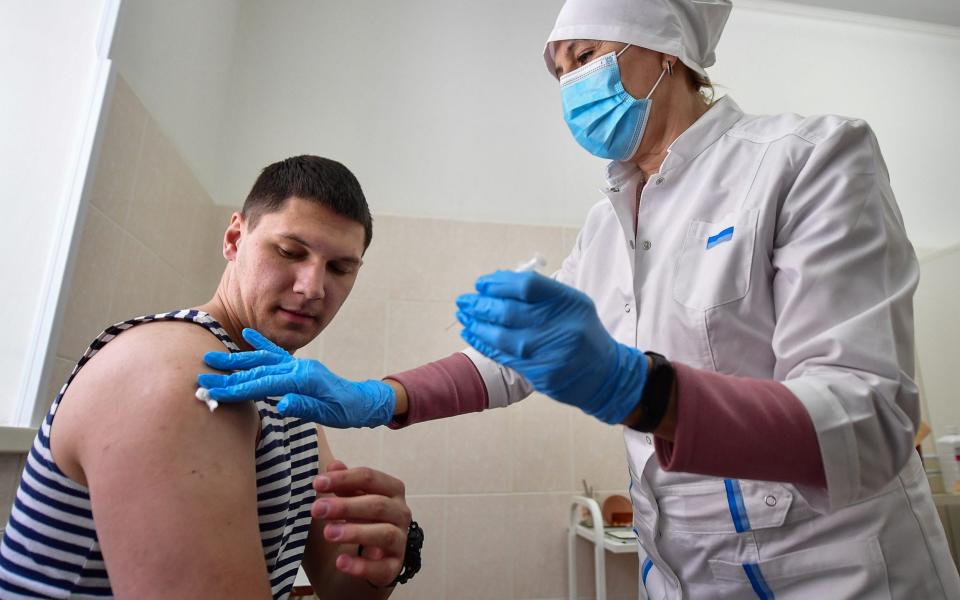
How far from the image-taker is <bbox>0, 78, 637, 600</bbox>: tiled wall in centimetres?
201

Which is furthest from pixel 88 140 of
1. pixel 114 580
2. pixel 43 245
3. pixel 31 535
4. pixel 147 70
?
pixel 114 580

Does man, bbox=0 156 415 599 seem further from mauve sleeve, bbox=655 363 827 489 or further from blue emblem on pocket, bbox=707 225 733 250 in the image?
blue emblem on pocket, bbox=707 225 733 250

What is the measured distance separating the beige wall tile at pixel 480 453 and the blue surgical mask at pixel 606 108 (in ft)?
4.15

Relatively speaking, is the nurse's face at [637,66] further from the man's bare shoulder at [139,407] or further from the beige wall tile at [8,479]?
the beige wall tile at [8,479]

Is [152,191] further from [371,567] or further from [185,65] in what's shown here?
[371,567]

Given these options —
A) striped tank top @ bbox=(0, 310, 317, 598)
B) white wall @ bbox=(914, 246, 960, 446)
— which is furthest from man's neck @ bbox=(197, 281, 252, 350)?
white wall @ bbox=(914, 246, 960, 446)

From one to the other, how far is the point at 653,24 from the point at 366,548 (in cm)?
112

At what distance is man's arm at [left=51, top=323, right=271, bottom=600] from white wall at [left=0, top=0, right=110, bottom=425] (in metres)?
0.71

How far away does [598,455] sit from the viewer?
7.32ft

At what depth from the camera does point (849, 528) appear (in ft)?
2.66

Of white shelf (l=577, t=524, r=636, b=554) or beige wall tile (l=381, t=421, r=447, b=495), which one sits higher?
beige wall tile (l=381, t=421, r=447, b=495)

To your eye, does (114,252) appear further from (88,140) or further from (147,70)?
(147,70)

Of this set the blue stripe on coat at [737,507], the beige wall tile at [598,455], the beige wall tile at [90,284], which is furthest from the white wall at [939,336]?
the beige wall tile at [90,284]

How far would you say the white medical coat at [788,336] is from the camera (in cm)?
67
